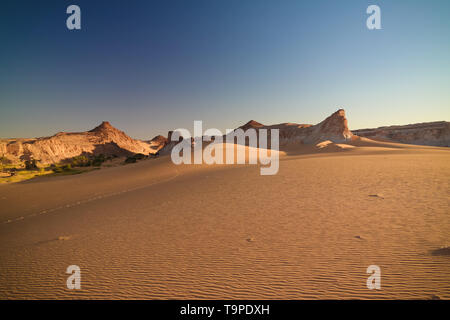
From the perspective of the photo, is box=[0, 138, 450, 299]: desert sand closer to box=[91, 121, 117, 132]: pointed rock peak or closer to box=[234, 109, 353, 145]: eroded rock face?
box=[234, 109, 353, 145]: eroded rock face

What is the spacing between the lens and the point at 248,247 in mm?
4930

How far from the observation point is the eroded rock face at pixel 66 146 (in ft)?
161

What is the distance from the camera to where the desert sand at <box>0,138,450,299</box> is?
11.6 ft

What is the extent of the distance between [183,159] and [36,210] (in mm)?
19843

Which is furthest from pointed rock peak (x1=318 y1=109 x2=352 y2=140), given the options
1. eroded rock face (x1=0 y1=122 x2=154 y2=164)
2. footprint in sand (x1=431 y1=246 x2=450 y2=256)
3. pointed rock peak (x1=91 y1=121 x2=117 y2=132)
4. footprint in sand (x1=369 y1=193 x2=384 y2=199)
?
pointed rock peak (x1=91 y1=121 x2=117 y2=132)

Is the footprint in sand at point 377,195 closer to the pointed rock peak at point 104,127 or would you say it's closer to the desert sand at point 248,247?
the desert sand at point 248,247

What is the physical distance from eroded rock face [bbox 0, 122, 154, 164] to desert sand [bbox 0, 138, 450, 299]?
2168 inches

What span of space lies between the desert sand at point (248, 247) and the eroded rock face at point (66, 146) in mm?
55067

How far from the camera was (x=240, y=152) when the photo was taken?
3297 centimetres

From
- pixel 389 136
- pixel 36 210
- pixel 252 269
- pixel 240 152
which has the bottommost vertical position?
pixel 36 210

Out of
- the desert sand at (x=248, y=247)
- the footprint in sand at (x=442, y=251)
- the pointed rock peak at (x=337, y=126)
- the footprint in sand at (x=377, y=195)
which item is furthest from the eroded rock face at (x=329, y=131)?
the footprint in sand at (x=442, y=251)

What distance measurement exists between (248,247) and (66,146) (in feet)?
250
